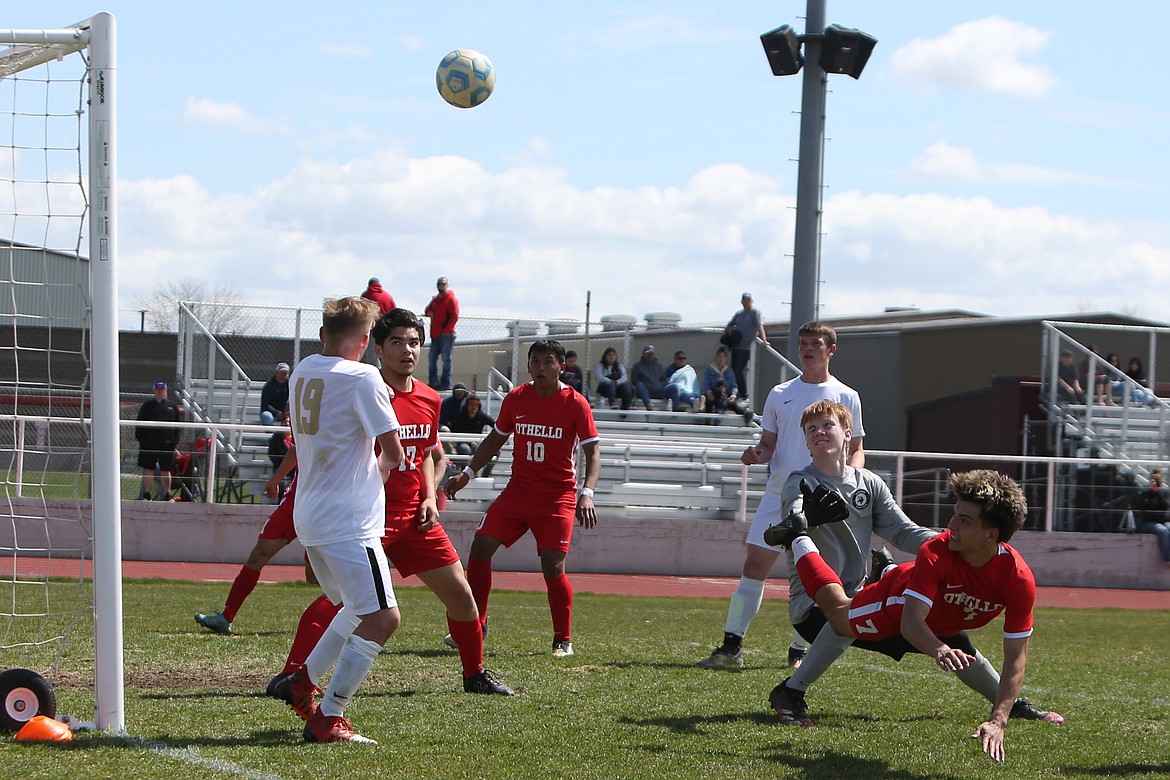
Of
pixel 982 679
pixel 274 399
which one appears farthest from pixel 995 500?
pixel 274 399

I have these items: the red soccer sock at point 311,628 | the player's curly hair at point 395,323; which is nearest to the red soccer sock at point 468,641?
the red soccer sock at point 311,628

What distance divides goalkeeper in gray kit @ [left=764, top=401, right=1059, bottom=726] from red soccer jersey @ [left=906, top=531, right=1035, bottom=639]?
49 centimetres

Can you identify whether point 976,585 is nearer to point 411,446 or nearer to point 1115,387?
point 411,446

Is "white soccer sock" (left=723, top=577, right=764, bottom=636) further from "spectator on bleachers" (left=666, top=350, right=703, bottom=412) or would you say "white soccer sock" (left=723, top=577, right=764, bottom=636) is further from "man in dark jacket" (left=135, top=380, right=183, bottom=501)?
"spectator on bleachers" (left=666, top=350, right=703, bottom=412)

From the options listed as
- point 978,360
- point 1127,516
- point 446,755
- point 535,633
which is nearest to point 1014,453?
point 1127,516

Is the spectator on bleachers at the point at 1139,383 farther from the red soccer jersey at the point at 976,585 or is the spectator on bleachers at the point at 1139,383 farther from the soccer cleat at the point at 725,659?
the red soccer jersey at the point at 976,585

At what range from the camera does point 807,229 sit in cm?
1534

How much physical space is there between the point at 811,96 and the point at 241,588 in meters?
9.23

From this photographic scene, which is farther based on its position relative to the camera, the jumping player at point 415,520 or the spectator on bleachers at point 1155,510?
the spectator on bleachers at point 1155,510

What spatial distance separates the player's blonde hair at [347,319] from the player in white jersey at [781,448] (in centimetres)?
308

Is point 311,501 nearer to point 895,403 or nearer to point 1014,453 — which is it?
point 1014,453

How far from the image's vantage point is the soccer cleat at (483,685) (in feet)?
21.8

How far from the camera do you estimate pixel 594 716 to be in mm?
6125

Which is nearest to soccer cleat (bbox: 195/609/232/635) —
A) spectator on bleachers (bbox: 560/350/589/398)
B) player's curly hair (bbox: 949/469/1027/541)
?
player's curly hair (bbox: 949/469/1027/541)
